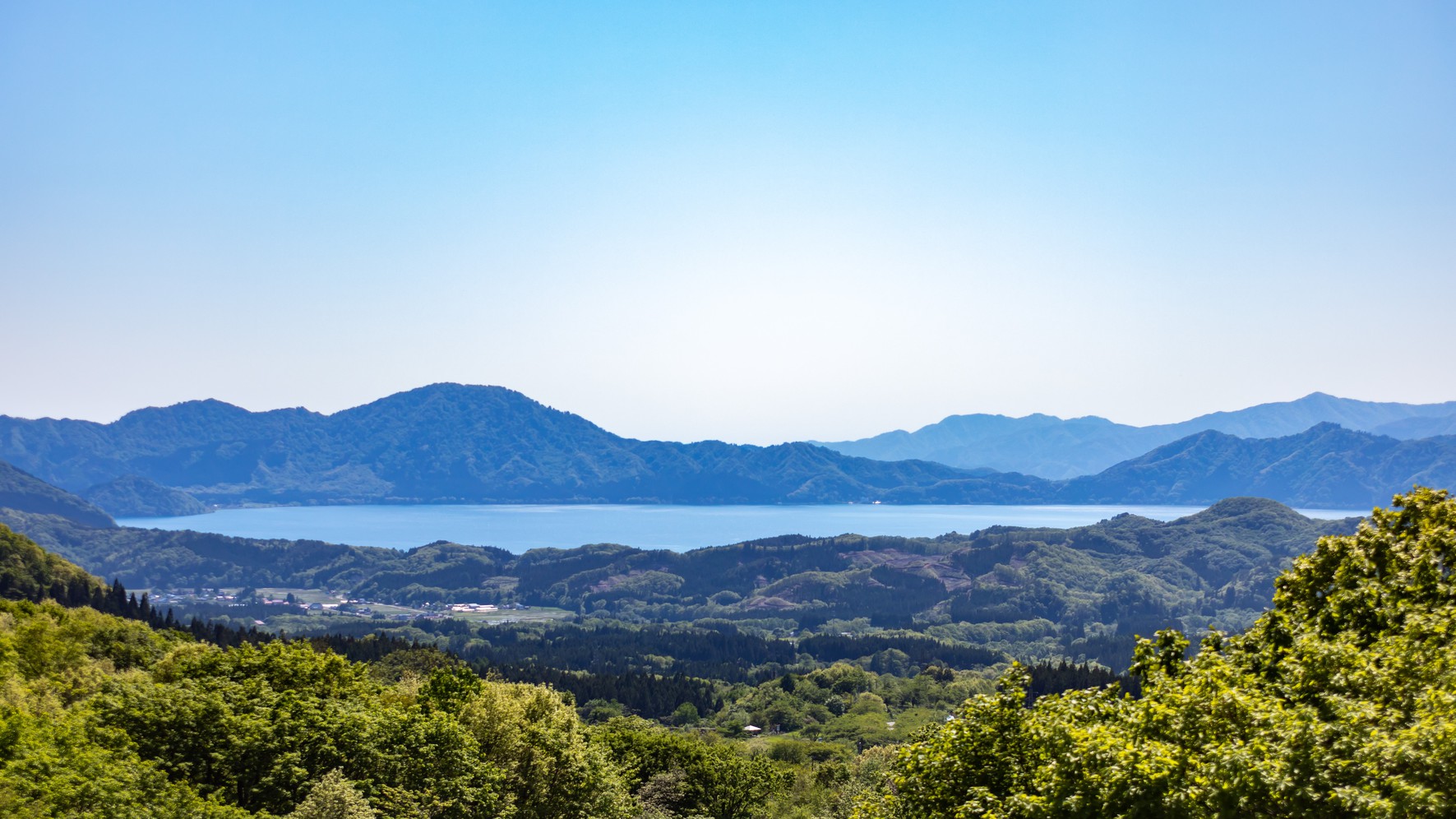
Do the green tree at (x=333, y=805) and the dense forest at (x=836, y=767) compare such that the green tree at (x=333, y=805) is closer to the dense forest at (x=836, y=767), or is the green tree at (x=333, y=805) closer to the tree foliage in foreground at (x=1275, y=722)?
the dense forest at (x=836, y=767)

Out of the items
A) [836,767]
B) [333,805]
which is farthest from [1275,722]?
[836,767]

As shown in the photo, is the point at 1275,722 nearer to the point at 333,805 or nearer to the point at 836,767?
the point at 333,805

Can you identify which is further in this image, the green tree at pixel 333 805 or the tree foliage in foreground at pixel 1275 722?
the green tree at pixel 333 805

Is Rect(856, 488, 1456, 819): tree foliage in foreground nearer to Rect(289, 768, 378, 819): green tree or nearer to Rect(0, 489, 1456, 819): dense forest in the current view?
Rect(0, 489, 1456, 819): dense forest

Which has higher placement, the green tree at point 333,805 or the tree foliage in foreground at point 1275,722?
the tree foliage in foreground at point 1275,722

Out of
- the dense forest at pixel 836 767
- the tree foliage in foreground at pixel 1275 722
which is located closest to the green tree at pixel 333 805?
the dense forest at pixel 836 767

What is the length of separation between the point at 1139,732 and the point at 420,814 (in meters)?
28.3

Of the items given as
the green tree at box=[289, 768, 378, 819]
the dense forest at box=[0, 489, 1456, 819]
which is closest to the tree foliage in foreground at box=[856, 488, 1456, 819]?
the dense forest at box=[0, 489, 1456, 819]

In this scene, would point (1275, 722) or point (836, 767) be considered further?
point (836, 767)

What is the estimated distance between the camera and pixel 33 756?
26.8 metres

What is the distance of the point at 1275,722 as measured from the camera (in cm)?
1620

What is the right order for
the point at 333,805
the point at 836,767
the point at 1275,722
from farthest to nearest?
the point at 836,767, the point at 333,805, the point at 1275,722

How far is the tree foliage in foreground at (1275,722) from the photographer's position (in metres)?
14.6

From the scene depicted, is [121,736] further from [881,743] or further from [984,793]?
[881,743]
